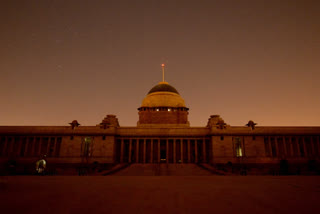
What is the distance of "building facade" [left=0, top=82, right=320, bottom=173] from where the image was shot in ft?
150

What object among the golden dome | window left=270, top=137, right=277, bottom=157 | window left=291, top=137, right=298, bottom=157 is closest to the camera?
window left=270, top=137, right=277, bottom=157

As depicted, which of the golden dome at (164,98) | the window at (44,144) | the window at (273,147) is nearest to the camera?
the window at (273,147)

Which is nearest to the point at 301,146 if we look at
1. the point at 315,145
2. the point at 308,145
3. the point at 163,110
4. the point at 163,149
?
the point at 308,145

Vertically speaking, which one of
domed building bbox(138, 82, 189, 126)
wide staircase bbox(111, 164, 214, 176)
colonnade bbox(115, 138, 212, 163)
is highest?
domed building bbox(138, 82, 189, 126)

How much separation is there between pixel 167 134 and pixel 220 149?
489 inches

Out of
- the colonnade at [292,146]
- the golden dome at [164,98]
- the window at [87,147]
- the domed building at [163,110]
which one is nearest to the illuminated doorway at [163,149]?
the domed building at [163,110]

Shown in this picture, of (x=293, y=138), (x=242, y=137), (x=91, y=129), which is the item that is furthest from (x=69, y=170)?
(x=293, y=138)

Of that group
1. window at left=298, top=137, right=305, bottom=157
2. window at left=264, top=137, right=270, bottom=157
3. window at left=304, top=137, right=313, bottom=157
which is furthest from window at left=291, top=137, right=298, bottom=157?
window at left=264, top=137, right=270, bottom=157

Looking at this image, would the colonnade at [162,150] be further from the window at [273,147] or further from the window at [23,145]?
the window at [23,145]

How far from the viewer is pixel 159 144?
4922cm

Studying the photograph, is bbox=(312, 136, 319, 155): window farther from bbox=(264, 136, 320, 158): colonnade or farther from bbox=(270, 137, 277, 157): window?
bbox=(270, 137, 277, 157): window

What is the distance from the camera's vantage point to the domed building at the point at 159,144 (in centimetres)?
4569

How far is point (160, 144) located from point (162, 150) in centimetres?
160

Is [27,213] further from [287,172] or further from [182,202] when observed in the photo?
[287,172]
